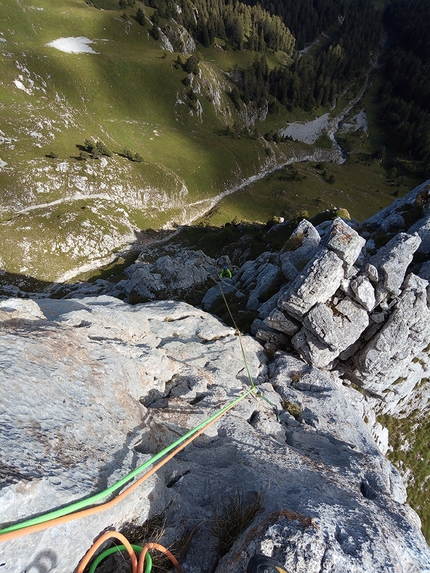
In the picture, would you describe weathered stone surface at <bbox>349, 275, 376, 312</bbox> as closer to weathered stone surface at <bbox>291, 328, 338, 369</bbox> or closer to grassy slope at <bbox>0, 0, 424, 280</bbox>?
weathered stone surface at <bbox>291, 328, 338, 369</bbox>

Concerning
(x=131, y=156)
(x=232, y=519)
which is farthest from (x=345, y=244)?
(x=131, y=156)

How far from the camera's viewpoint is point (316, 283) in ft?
70.5

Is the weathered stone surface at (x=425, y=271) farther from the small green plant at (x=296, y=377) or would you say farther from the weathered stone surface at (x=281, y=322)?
the small green plant at (x=296, y=377)

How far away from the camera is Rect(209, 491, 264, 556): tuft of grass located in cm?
743

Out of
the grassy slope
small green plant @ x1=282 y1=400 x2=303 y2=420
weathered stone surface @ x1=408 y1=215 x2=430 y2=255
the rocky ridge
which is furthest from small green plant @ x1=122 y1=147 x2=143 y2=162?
small green plant @ x1=282 y1=400 x2=303 y2=420

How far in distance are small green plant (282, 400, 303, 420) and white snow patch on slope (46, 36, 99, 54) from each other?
125967 mm

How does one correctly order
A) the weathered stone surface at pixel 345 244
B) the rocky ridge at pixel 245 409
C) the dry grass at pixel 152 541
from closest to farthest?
the dry grass at pixel 152 541
the rocky ridge at pixel 245 409
the weathered stone surface at pixel 345 244

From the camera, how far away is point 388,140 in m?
168

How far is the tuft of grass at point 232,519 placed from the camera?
743 cm

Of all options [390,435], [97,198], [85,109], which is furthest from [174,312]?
[85,109]

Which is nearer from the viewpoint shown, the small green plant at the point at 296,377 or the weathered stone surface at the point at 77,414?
the weathered stone surface at the point at 77,414

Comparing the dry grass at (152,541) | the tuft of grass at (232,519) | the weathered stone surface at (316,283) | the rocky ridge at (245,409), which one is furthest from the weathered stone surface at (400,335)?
the dry grass at (152,541)

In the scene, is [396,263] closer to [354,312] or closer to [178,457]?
[354,312]

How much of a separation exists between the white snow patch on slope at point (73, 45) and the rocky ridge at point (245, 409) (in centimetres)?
11323
